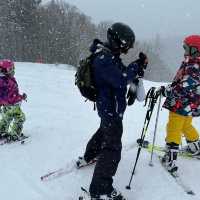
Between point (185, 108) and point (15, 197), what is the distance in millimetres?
2990

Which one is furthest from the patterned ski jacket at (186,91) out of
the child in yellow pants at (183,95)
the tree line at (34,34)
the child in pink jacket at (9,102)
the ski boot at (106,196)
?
the tree line at (34,34)

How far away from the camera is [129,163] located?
7.03 meters

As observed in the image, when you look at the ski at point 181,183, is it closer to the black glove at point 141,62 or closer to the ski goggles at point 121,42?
the black glove at point 141,62

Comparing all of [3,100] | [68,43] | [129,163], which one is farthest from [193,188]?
[68,43]

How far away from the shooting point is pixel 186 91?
6539 millimetres

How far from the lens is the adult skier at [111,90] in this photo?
213 inches

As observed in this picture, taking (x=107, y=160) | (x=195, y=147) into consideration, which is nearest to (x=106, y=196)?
(x=107, y=160)

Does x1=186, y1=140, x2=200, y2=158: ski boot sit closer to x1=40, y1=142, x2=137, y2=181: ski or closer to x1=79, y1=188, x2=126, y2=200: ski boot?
x1=40, y1=142, x2=137, y2=181: ski

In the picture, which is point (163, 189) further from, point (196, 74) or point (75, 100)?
point (75, 100)

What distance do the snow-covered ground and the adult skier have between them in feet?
1.90

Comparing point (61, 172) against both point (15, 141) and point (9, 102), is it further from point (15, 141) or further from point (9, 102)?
point (9, 102)

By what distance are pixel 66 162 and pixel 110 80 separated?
2.47 meters

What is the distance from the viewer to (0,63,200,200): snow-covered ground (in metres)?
6.14

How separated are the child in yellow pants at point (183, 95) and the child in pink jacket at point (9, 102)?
3338 millimetres
